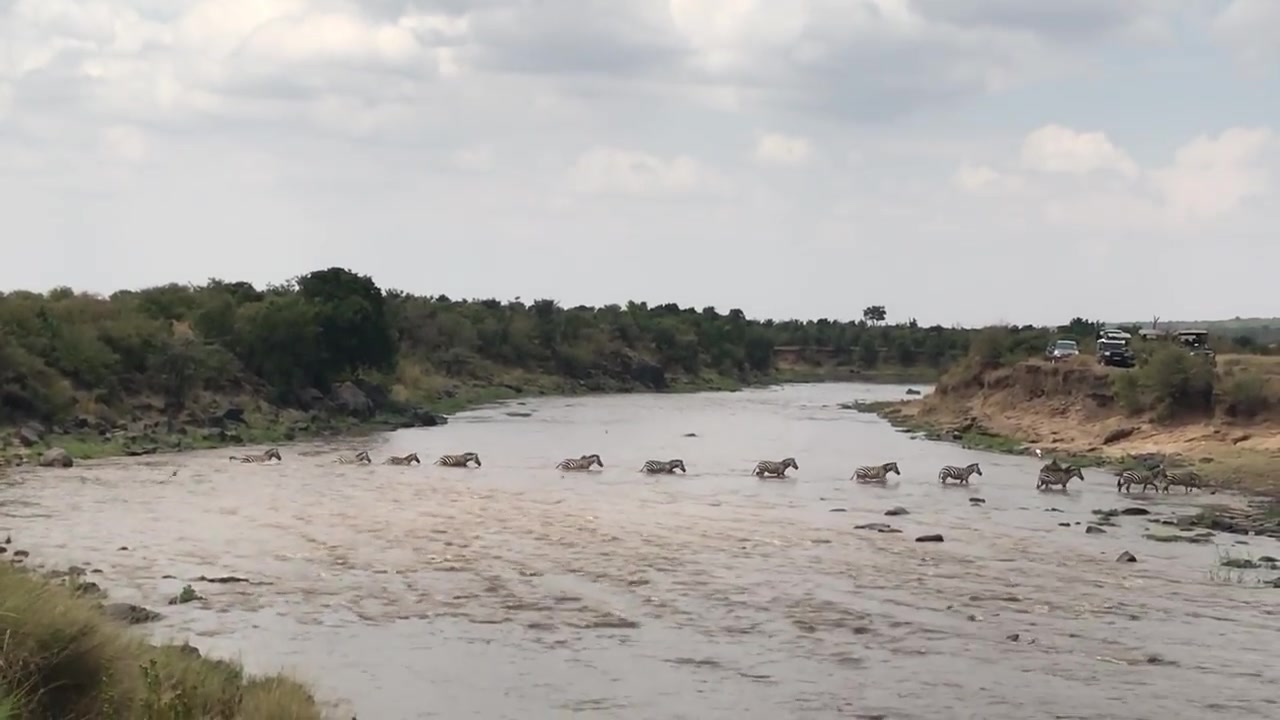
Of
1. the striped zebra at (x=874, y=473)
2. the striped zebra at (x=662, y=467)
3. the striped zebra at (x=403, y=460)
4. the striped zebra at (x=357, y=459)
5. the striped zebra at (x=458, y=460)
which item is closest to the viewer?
the striped zebra at (x=874, y=473)

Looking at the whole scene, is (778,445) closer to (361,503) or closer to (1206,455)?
(1206,455)

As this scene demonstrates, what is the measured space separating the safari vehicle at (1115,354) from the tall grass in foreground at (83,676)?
4636 cm

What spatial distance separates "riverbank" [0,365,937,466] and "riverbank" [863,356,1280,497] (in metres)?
Answer: 23.3

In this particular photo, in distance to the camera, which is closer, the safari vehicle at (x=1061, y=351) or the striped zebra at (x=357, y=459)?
the striped zebra at (x=357, y=459)

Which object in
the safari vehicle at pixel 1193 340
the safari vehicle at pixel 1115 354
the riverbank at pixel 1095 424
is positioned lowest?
the riverbank at pixel 1095 424

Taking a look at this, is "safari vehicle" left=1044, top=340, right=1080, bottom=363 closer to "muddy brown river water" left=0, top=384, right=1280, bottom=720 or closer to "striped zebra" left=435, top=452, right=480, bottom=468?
"muddy brown river water" left=0, top=384, right=1280, bottom=720

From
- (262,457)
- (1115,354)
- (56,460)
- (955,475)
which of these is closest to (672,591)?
(955,475)

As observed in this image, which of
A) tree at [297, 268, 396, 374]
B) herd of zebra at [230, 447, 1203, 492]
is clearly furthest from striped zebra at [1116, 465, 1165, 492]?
tree at [297, 268, 396, 374]

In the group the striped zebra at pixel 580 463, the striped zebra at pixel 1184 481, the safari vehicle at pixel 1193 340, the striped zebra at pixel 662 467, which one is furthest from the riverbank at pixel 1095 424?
the striped zebra at pixel 580 463

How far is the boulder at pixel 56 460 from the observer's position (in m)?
38.8

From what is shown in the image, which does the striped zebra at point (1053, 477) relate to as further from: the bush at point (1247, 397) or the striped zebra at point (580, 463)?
the striped zebra at point (580, 463)

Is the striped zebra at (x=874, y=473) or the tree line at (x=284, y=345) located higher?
the tree line at (x=284, y=345)

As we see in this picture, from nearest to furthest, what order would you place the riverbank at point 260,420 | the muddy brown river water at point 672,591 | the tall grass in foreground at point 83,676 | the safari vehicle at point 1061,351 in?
the tall grass in foreground at point 83,676, the muddy brown river water at point 672,591, the riverbank at point 260,420, the safari vehicle at point 1061,351

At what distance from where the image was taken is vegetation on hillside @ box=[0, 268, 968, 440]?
50.0m
